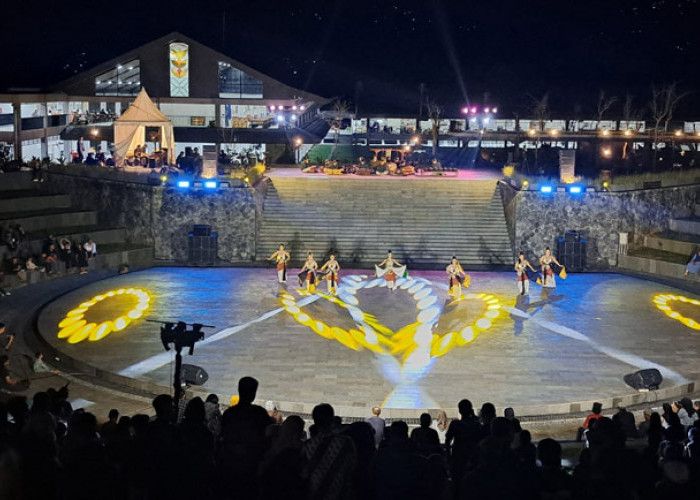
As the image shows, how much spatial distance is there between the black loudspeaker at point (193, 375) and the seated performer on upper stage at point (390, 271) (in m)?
10.3

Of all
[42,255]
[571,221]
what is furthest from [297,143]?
[42,255]

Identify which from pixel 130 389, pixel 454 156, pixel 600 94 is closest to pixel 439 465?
pixel 130 389

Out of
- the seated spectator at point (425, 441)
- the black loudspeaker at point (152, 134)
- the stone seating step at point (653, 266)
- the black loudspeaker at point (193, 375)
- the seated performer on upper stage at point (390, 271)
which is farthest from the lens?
the black loudspeaker at point (152, 134)

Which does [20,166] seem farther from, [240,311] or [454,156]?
[454,156]

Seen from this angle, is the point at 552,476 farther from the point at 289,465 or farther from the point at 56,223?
the point at 56,223

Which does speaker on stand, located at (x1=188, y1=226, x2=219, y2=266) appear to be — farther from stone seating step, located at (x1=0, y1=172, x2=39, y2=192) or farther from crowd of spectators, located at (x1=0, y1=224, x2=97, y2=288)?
stone seating step, located at (x1=0, y1=172, x2=39, y2=192)

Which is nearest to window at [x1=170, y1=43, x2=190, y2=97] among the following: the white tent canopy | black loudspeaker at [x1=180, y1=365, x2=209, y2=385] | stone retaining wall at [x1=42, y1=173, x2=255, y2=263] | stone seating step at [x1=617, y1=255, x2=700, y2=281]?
the white tent canopy

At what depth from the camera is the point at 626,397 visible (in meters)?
20.2

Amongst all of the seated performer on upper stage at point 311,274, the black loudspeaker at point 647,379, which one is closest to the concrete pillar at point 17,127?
the seated performer on upper stage at point 311,274

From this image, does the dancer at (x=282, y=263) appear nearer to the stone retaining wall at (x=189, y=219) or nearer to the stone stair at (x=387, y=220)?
the stone stair at (x=387, y=220)

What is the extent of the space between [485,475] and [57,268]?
81.0 ft

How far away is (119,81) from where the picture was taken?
5022 cm

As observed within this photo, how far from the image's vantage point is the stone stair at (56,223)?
1268 inches

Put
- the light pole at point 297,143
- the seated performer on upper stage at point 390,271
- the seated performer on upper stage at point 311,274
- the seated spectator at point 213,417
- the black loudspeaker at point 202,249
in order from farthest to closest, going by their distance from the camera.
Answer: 1. the light pole at point 297,143
2. the black loudspeaker at point 202,249
3. the seated performer on upper stage at point 390,271
4. the seated performer on upper stage at point 311,274
5. the seated spectator at point 213,417
